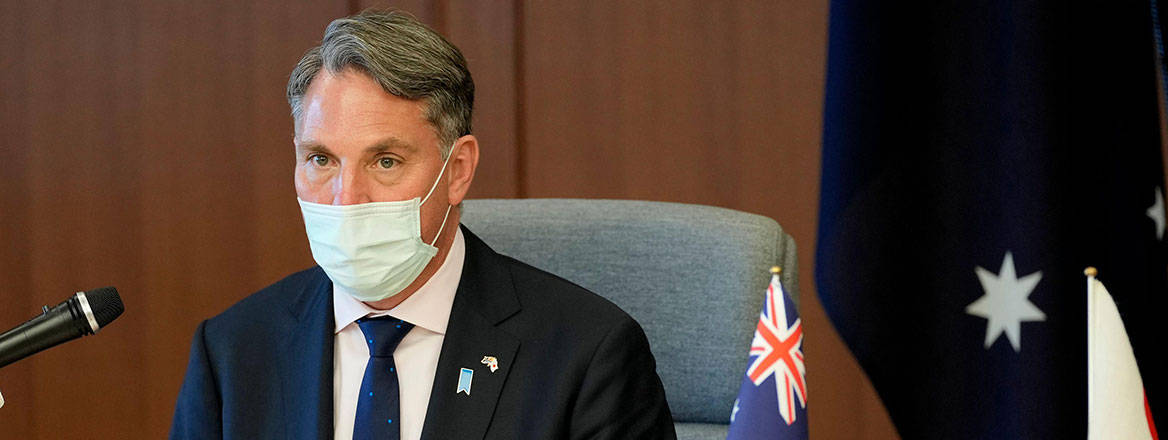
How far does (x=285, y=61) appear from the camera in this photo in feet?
11.4

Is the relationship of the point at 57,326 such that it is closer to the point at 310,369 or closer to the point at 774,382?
the point at 310,369

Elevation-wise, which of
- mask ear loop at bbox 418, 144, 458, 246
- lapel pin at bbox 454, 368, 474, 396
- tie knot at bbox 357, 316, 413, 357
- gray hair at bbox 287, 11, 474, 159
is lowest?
lapel pin at bbox 454, 368, 474, 396

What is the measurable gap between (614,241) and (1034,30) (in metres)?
0.78

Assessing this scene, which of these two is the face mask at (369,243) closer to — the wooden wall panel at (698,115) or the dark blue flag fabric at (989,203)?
the dark blue flag fabric at (989,203)

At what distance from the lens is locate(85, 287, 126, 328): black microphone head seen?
139 cm

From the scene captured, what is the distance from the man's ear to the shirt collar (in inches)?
4.0

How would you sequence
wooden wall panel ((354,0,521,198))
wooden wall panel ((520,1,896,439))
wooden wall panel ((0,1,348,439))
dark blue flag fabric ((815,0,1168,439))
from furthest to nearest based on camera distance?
1. wooden wall panel ((0,1,348,439))
2. wooden wall panel ((354,0,521,198))
3. wooden wall panel ((520,1,896,439))
4. dark blue flag fabric ((815,0,1168,439))

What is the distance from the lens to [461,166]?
2068 mm

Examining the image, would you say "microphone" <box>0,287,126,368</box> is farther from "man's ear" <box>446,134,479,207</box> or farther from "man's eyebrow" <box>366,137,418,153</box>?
"man's ear" <box>446,134,479,207</box>

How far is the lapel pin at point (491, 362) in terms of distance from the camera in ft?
6.34

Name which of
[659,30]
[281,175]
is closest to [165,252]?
[281,175]

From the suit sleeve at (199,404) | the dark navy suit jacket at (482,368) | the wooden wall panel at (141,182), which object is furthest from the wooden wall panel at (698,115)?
the suit sleeve at (199,404)

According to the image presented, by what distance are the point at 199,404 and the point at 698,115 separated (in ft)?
5.38

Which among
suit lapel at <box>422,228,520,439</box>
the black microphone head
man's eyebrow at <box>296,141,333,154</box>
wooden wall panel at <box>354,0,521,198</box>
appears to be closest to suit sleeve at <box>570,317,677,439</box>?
A: suit lapel at <box>422,228,520,439</box>
